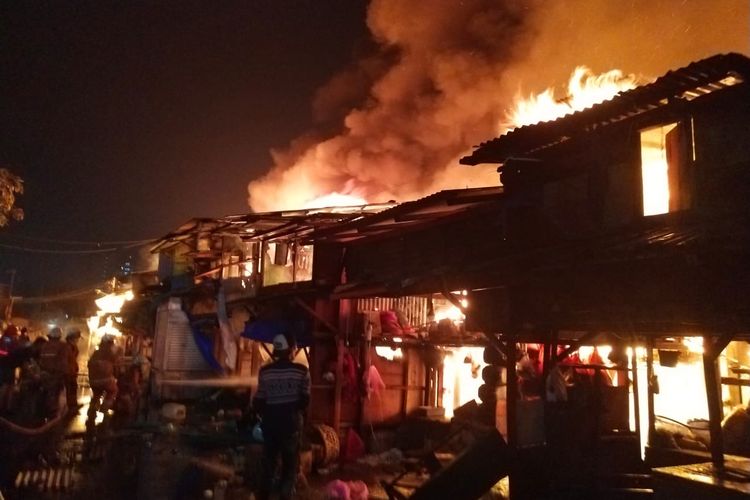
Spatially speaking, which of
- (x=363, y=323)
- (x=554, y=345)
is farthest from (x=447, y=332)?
(x=554, y=345)

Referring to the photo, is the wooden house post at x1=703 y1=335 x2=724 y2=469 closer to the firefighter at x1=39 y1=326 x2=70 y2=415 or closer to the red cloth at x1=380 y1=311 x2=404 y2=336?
the red cloth at x1=380 y1=311 x2=404 y2=336

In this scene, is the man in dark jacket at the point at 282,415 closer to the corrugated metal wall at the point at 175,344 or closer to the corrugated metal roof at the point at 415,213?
the corrugated metal roof at the point at 415,213

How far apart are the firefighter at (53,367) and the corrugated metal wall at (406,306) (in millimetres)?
7638

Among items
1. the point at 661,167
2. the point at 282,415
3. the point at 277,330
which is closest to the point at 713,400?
the point at 661,167

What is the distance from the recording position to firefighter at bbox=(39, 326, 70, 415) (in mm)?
12445

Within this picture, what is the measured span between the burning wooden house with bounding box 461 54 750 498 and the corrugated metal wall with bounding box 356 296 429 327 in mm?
5599

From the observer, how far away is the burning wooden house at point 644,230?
5828 millimetres

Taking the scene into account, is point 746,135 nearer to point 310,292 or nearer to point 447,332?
point 447,332

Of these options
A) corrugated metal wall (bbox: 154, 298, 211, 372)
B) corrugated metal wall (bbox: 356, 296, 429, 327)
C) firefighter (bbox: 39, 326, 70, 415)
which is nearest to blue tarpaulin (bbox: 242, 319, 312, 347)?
corrugated metal wall (bbox: 356, 296, 429, 327)

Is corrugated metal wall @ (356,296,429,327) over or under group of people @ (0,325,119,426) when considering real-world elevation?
over

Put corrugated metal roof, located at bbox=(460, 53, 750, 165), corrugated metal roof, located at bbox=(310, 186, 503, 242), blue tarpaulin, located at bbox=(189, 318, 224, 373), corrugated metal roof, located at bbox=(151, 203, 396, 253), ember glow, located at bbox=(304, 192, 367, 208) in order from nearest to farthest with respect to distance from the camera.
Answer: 1. corrugated metal roof, located at bbox=(460, 53, 750, 165)
2. corrugated metal roof, located at bbox=(310, 186, 503, 242)
3. corrugated metal roof, located at bbox=(151, 203, 396, 253)
4. blue tarpaulin, located at bbox=(189, 318, 224, 373)
5. ember glow, located at bbox=(304, 192, 367, 208)

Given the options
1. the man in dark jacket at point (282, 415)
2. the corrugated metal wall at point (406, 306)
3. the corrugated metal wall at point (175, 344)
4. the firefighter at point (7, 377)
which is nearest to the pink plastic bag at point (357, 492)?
the man in dark jacket at point (282, 415)

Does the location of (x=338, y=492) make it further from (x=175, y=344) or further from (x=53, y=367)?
(x=175, y=344)

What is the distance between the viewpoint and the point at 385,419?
1380 cm
